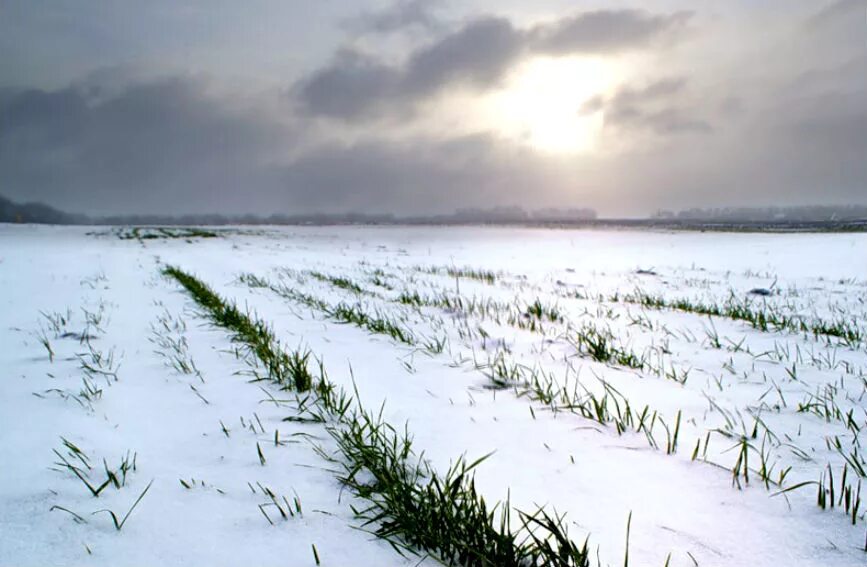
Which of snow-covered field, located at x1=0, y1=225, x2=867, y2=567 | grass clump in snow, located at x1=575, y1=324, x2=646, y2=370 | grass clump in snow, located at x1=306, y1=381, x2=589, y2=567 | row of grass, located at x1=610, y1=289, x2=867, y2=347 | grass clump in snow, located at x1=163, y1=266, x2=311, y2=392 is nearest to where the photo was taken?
grass clump in snow, located at x1=306, y1=381, x2=589, y2=567

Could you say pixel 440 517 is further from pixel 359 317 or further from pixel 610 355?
pixel 359 317

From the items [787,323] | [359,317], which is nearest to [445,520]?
[359,317]

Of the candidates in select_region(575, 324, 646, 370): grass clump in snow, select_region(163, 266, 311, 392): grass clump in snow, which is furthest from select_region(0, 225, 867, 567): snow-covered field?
select_region(163, 266, 311, 392): grass clump in snow

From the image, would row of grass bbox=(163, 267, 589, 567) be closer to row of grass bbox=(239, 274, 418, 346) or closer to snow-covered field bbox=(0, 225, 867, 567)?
snow-covered field bbox=(0, 225, 867, 567)

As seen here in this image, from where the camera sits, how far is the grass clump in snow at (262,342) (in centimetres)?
285

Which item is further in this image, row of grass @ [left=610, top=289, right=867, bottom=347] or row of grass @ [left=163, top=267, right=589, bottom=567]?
row of grass @ [left=610, top=289, right=867, bottom=347]

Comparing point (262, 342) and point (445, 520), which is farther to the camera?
point (262, 342)

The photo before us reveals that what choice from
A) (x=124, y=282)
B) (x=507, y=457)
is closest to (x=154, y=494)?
(x=507, y=457)

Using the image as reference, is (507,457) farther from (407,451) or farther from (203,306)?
(203,306)

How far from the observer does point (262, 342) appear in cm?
389

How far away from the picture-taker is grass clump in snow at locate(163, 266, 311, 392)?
285cm

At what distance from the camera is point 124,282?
30.5ft

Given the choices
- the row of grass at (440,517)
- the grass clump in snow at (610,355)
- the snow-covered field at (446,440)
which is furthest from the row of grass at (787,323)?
the row of grass at (440,517)

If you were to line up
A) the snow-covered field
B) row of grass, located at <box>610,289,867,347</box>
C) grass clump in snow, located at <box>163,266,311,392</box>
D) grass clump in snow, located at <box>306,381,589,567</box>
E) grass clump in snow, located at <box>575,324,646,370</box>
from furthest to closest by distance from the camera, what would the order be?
Answer: row of grass, located at <box>610,289,867,347</box> < grass clump in snow, located at <box>575,324,646,370</box> < grass clump in snow, located at <box>163,266,311,392</box> < the snow-covered field < grass clump in snow, located at <box>306,381,589,567</box>
